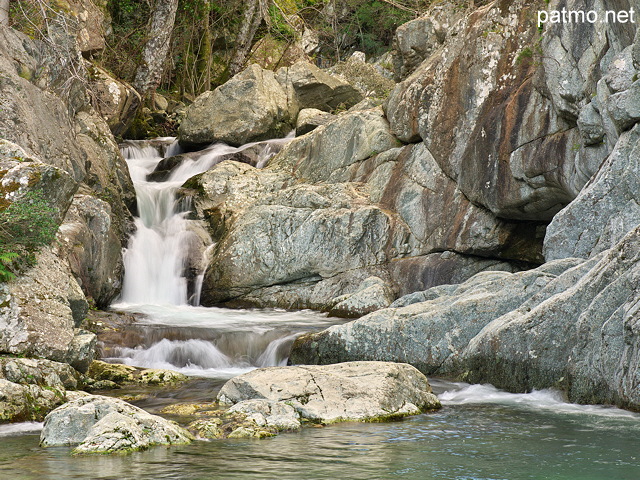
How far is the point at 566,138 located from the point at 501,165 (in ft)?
5.06

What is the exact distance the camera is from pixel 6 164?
33.8ft

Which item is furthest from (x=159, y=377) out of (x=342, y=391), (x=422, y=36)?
(x=422, y=36)

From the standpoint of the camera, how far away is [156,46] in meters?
24.2

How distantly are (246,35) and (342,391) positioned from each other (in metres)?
24.0

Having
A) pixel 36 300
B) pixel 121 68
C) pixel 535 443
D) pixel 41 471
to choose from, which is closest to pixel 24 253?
pixel 36 300

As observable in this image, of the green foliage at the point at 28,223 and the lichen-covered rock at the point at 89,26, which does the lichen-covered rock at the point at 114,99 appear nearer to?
the lichen-covered rock at the point at 89,26

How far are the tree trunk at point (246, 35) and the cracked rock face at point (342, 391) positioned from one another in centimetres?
2285

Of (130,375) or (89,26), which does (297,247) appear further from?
(89,26)

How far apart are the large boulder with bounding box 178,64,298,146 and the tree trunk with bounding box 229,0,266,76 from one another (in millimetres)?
5319

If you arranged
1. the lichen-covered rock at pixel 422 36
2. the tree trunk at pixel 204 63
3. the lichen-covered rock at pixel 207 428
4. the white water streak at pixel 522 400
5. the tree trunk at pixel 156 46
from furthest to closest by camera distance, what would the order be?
the tree trunk at pixel 204 63 → the tree trunk at pixel 156 46 → the lichen-covered rock at pixel 422 36 → the white water streak at pixel 522 400 → the lichen-covered rock at pixel 207 428

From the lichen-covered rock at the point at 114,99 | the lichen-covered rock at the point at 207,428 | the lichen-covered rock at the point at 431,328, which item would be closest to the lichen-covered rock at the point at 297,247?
the lichen-covered rock at the point at 431,328

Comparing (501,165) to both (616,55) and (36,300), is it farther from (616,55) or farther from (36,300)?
(36,300)

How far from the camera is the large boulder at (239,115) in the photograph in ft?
74.9

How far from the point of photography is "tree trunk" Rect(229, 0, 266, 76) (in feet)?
93.7
